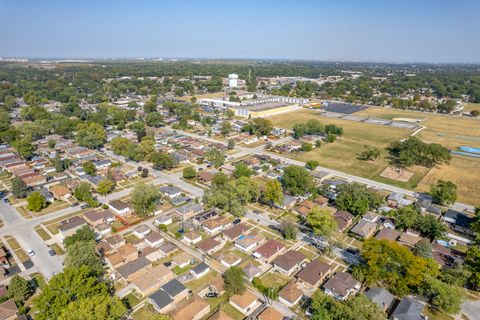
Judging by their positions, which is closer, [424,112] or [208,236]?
[208,236]

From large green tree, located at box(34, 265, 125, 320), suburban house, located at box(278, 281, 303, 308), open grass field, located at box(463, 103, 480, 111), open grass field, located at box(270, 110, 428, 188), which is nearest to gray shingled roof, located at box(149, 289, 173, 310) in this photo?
large green tree, located at box(34, 265, 125, 320)

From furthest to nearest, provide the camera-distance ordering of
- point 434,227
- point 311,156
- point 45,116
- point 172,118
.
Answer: point 172,118 < point 45,116 < point 311,156 < point 434,227

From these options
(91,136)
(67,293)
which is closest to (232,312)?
(67,293)

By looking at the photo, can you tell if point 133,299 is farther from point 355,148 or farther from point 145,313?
point 355,148

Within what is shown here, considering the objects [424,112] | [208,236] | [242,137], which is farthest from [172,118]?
[424,112]

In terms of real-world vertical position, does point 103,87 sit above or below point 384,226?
above

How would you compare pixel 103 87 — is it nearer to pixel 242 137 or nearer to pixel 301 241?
pixel 242 137
